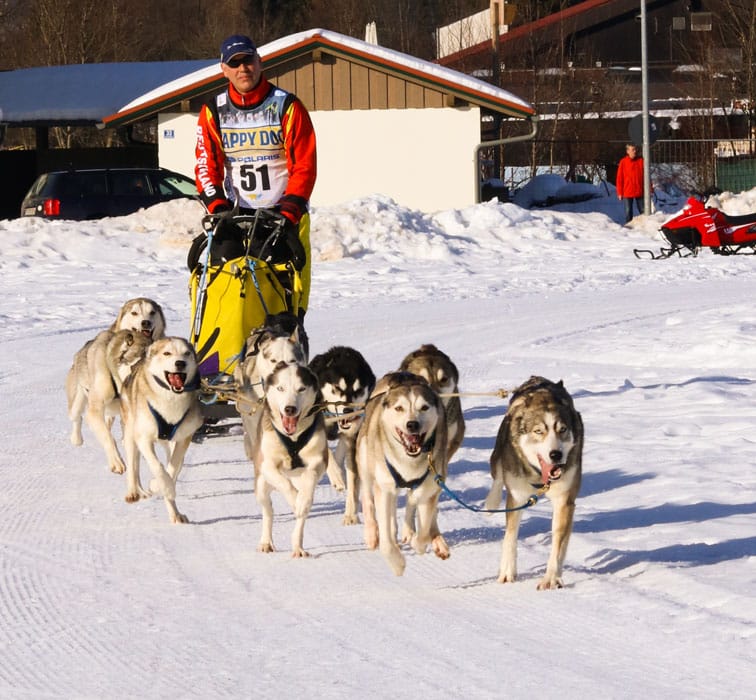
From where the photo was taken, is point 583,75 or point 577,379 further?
point 583,75

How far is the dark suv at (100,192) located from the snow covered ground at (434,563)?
9.33m

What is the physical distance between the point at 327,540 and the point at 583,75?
30.2 m

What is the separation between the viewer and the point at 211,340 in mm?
6898

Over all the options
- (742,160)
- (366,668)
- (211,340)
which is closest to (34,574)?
(366,668)

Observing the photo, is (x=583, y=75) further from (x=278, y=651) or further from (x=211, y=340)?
(x=278, y=651)

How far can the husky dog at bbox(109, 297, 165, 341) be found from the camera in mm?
6906

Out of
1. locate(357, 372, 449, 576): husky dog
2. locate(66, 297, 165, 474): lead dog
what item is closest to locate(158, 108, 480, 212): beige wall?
locate(66, 297, 165, 474): lead dog

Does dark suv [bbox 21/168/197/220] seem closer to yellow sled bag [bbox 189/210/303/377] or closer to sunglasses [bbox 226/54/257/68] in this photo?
sunglasses [bbox 226/54/257/68]

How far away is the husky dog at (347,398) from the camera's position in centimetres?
597

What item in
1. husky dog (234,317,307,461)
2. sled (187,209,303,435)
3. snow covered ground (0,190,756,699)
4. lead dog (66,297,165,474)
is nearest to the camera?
snow covered ground (0,190,756,699)

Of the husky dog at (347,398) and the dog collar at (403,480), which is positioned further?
the husky dog at (347,398)

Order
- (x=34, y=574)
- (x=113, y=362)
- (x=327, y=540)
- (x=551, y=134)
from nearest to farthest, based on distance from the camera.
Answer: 1. (x=34, y=574)
2. (x=327, y=540)
3. (x=113, y=362)
4. (x=551, y=134)

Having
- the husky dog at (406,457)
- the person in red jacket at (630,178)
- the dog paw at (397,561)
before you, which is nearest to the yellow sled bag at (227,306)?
the husky dog at (406,457)

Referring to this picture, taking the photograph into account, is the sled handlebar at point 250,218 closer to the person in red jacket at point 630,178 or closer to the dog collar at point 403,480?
the dog collar at point 403,480
